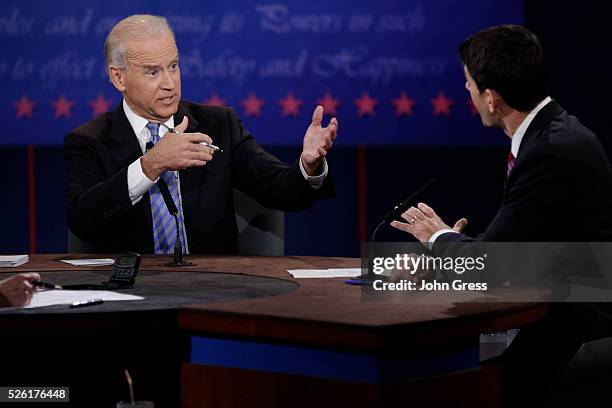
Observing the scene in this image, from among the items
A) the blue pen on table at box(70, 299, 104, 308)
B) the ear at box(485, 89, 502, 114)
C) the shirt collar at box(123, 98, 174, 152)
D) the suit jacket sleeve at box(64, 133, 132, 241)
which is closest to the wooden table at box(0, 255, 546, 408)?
the blue pen on table at box(70, 299, 104, 308)

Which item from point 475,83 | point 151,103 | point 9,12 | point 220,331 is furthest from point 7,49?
point 220,331

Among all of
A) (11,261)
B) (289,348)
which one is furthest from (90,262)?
(289,348)

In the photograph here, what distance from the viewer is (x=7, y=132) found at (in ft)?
14.5

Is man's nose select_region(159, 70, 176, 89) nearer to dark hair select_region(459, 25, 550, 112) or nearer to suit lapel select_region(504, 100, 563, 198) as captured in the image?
dark hair select_region(459, 25, 550, 112)

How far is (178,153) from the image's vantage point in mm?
2924

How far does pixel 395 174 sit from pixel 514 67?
6.44ft

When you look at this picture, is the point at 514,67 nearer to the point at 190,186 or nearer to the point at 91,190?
the point at 190,186

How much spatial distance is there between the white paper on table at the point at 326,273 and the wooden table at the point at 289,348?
0.90 ft

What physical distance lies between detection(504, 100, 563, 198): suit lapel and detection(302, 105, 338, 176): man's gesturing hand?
0.78 m

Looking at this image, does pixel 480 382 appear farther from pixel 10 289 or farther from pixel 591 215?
pixel 10 289

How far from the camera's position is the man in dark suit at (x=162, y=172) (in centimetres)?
316

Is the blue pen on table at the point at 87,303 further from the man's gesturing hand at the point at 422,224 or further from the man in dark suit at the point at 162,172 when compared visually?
the man in dark suit at the point at 162,172

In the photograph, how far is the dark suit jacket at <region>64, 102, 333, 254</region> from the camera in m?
3.21

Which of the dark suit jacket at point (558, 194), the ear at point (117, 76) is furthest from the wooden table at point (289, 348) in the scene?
the ear at point (117, 76)
